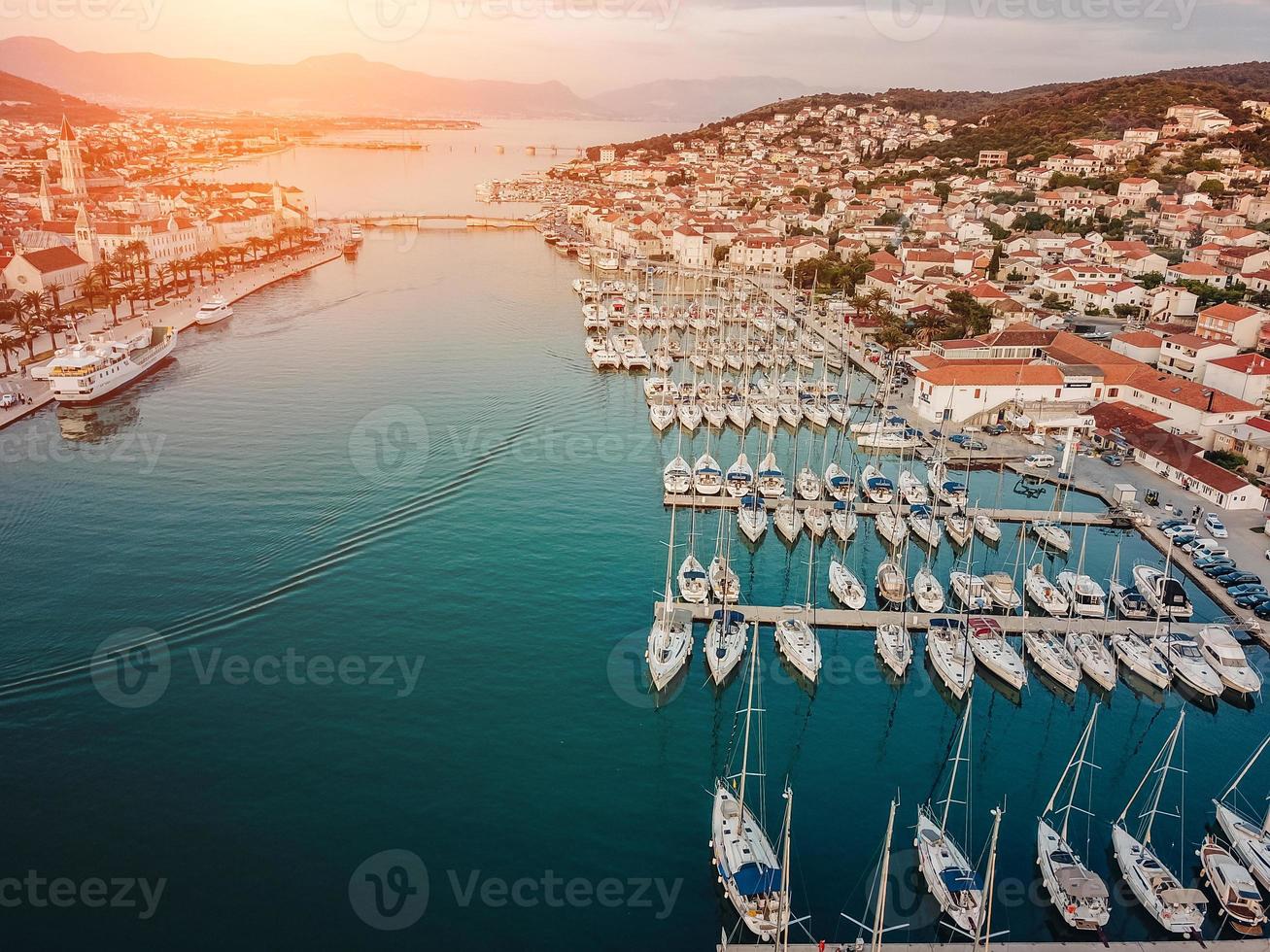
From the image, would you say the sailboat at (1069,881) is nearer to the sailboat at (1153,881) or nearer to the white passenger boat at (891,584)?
the sailboat at (1153,881)

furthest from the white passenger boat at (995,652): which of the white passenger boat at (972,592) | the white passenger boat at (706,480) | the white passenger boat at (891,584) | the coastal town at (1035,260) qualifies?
the coastal town at (1035,260)

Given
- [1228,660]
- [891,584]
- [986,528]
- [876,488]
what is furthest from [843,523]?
[1228,660]

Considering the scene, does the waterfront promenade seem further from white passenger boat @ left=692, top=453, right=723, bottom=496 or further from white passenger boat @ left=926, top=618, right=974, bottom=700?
white passenger boat @ left=926, top=618, right=974, bottom=700

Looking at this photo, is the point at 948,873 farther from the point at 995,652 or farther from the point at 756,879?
the point at 995,652

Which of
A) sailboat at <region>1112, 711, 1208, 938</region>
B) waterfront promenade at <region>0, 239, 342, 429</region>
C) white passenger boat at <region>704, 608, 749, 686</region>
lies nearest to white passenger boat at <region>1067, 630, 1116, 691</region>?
sailboat at <region>1112, 711, 1208, 938</region>

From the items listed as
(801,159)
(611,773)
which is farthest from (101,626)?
(801,159)

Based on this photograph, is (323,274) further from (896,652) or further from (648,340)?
(896,652)
